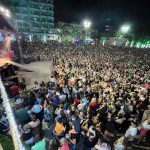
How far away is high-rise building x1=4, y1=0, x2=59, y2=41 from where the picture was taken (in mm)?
78856

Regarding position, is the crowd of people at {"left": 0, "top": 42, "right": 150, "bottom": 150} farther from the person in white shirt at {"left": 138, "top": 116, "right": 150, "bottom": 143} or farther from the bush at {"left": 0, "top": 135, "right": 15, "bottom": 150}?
the bush at {"left": 0, "top": 135, "right": 15, "bottom": 150}

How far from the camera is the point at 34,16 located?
276 feet

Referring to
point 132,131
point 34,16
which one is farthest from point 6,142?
point 34,16

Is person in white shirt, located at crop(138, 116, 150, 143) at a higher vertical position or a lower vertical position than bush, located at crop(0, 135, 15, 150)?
higher

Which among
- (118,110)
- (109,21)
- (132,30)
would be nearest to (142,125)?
(118,110)

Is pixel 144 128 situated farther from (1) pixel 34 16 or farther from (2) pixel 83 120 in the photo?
(1) pixel 34 16

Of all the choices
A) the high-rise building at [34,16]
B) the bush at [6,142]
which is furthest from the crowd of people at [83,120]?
the high-rise building at [34,16]

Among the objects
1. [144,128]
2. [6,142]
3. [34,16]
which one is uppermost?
[34,16]

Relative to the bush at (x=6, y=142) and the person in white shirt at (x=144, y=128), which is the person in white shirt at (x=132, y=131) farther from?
the bush at (x=6, y=142)

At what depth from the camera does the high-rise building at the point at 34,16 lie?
259 ft

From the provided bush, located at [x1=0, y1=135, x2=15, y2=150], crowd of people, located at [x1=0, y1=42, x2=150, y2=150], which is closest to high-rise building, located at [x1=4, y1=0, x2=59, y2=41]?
crowd of people, located at [x1=0, y1=42, x2=150, y2=150]

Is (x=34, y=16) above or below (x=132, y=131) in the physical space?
above

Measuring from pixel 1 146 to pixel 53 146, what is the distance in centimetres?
244

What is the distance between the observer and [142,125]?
7441 mm
